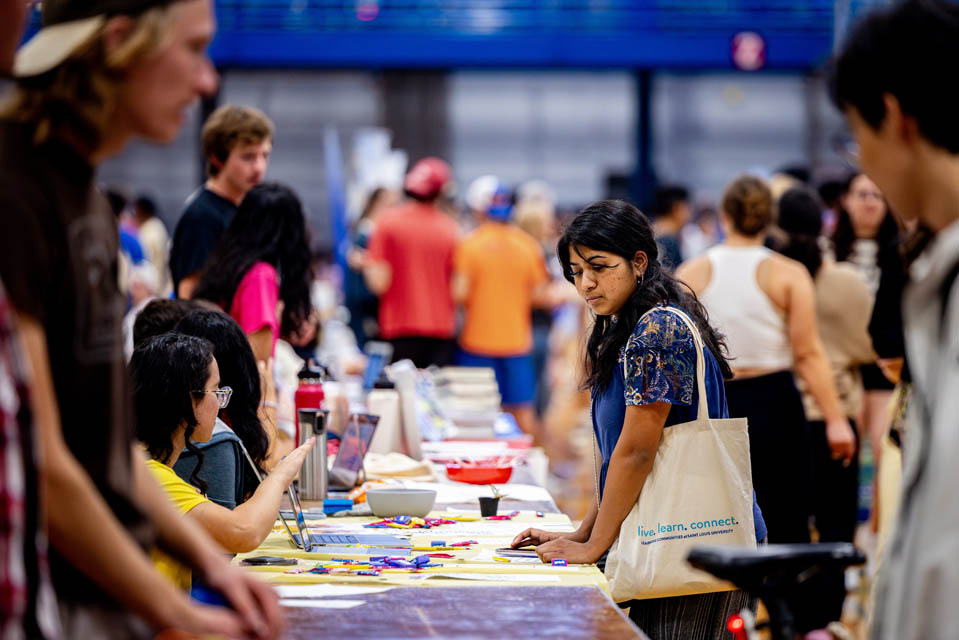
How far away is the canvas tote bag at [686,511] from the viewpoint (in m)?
2.34

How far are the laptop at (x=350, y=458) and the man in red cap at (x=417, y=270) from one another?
3920 millimetres

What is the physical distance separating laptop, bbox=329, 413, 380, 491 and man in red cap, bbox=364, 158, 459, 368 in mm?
3920

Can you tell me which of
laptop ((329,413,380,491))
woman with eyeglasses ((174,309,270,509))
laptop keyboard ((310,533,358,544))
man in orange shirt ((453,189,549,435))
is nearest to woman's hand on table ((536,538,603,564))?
laptop keyboard ((310,533,358,544))

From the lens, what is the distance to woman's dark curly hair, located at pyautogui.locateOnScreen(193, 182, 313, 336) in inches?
135

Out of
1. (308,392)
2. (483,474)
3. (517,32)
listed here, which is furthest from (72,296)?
(517,32)

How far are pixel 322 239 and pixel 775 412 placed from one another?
35.8 feet

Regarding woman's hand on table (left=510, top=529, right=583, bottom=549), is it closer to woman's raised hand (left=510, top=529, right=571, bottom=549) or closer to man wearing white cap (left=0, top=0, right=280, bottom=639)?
woman's raised hand (left=510, top=529, right=571, bottom=549)

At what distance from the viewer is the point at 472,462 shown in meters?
3.38

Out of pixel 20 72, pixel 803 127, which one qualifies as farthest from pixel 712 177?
pixel 20 72

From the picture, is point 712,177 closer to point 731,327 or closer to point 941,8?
point 731,327

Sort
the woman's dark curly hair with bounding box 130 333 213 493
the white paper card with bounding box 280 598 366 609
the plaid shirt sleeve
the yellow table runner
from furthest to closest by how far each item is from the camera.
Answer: the woman's dark curly hair with bounding box 130 333 213 493 → the yellow table runner → the white paper card with bounding box 280 598 366 609 → the plaid shirt sleeve

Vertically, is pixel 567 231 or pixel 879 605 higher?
pixel 567 231

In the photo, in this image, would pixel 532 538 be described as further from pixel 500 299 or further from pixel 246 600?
pixel 500 299

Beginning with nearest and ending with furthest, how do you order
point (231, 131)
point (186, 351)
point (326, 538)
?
point (186, 351) → point (326, 538) → point (231, 131)
